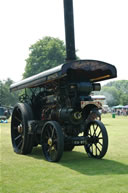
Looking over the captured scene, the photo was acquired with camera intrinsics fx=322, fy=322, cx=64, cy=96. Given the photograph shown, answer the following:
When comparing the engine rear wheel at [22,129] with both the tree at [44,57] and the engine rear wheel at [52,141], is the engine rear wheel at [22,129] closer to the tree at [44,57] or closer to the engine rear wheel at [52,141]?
the engine rear wheel at [52,141]

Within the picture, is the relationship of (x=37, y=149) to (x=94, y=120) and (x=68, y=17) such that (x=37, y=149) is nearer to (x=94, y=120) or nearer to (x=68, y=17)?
(x=94, y=120)

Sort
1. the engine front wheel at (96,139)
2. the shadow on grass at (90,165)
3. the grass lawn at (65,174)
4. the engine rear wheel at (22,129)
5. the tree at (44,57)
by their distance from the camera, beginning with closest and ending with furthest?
the grass lawn at (65,174), the shadow on grass at (90,165), the engine front wheel at (96,139), the engine rear wheel at (22,129), the tree at (44,57)

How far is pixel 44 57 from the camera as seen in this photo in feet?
158

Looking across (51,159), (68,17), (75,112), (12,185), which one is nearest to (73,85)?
(75,112)

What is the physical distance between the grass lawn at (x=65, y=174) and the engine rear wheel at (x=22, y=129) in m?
0.28

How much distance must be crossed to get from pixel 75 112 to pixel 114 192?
338 centimetres

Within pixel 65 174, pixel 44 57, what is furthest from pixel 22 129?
pixel 44 57

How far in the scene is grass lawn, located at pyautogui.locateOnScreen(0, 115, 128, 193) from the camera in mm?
5070

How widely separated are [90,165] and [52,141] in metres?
1.11

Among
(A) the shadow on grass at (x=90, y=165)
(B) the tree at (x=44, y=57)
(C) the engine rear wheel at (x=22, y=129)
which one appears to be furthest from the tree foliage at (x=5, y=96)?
(A) the shadow on grass at (x=90, y=165)

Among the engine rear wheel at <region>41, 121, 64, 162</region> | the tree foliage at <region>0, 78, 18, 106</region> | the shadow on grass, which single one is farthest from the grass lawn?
the tree foliage at <region>0, 78, 18, 106</region>

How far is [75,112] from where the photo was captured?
26.2 feet

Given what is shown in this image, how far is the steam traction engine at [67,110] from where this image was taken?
7.61 m

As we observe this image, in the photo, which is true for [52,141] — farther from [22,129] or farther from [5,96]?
[5,96]
